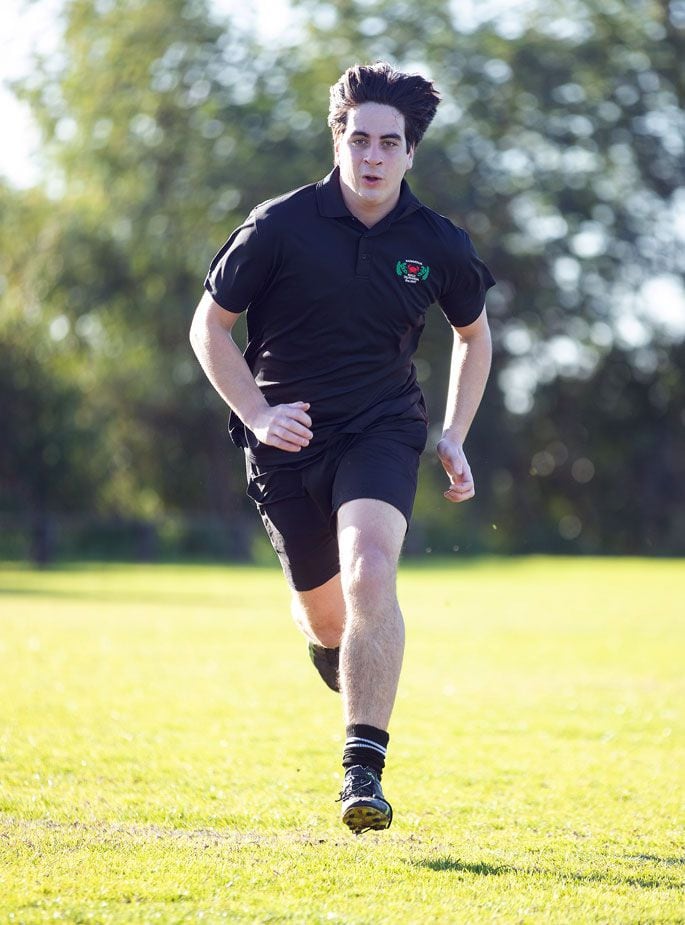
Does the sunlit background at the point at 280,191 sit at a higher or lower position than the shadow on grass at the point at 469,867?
lower

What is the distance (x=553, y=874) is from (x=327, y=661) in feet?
6.67

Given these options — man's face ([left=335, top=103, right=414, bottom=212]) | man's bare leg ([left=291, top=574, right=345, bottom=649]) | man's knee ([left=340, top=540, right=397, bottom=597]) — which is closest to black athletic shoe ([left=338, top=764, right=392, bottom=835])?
man's knee ([left=340, top=540, right=397, bottom=597])

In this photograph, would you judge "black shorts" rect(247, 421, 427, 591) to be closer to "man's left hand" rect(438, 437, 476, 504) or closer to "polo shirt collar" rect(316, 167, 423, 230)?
"man's left hand" rect(438, 437, 476, 504)

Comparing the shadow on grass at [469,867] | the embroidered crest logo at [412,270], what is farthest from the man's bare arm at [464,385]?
the shadow on grass at [469,867]

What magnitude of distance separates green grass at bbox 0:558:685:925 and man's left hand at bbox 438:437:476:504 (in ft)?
4.03

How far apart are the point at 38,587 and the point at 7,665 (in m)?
13.4

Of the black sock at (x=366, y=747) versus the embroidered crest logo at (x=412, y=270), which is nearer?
the black sock at (x=366, y=747)

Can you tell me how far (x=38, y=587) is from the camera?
2406 centimetres

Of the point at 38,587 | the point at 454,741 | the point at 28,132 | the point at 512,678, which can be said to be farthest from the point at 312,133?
the point at 454,741

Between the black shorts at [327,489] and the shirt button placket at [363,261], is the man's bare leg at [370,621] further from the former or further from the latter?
the shirt button placket at [363,261]

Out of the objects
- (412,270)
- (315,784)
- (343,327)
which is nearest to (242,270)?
(343,327)

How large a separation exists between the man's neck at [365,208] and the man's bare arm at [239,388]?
61 centimetres

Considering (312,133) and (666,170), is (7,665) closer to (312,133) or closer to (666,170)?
(312,133)

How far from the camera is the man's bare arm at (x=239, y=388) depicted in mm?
5027
